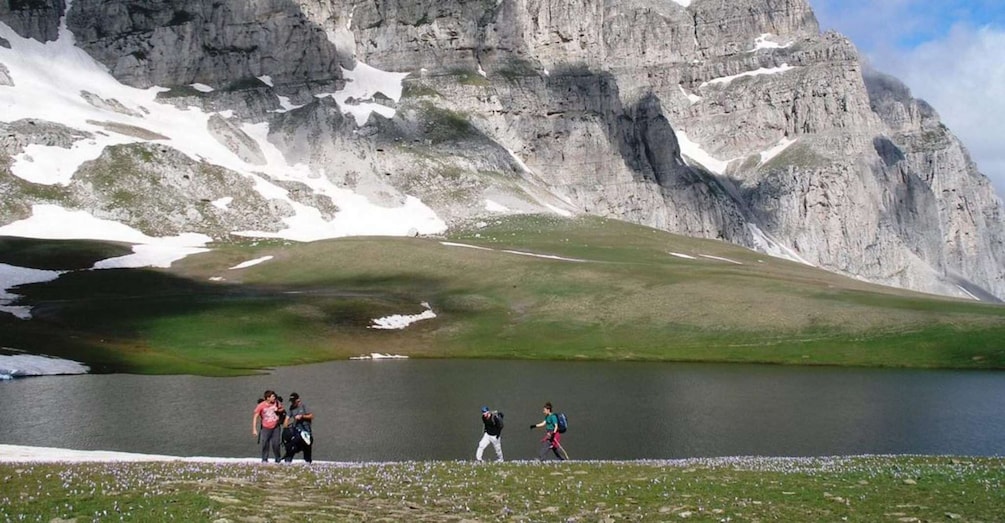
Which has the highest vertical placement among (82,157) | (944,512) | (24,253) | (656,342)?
(82,157)

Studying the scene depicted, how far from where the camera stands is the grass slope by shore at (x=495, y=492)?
20.2 m

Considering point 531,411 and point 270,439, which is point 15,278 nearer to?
point 531,411

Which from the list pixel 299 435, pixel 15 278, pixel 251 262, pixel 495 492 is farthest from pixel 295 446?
pixel 251 262

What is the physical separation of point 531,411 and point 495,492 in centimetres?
2649

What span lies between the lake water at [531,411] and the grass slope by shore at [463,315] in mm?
10276

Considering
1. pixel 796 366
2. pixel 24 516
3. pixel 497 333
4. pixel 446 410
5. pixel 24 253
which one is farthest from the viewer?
pixel 24 253

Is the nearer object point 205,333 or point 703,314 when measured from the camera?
point 205,333

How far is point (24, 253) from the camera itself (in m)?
125

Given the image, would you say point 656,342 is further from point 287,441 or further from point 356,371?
point 287,441

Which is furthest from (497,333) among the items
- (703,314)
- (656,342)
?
(703,314)

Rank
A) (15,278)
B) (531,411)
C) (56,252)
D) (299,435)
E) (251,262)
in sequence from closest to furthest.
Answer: (299,435)
(531,411)
(15,278)
(56,252)
(251,262)

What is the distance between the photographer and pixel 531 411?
50688 mm

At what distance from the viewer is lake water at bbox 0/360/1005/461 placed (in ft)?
136

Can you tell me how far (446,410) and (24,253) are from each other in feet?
325
